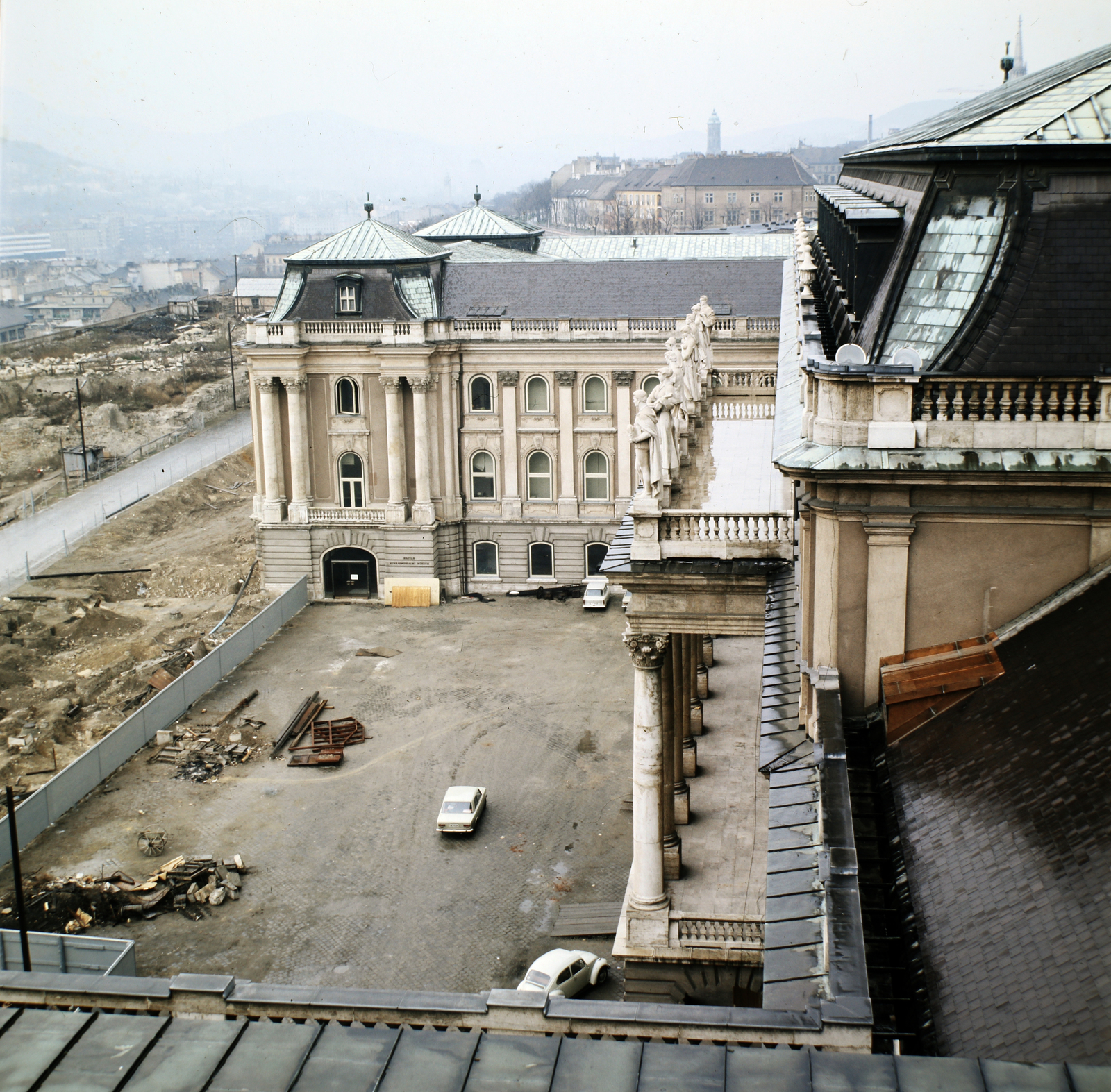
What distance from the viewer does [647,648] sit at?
2577cm

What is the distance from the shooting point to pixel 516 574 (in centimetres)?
6912

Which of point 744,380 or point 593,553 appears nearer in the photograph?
point 744,380

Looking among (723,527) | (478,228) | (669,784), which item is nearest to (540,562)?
(478,228)

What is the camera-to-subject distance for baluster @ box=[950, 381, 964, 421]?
1595cm

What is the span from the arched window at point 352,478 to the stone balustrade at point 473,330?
6.15m

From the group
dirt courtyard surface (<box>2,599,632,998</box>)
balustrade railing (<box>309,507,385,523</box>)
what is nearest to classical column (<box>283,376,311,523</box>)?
balustrade railing (<box>309,507,385,523</box>)

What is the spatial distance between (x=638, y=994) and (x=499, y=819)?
13449 millimetres

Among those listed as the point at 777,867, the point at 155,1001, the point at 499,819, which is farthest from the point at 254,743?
the point at 777,867

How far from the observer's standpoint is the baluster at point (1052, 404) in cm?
1567

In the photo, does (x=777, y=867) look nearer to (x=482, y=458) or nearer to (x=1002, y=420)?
(x=1002, y=420)

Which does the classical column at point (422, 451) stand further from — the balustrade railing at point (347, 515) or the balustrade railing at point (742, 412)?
the balustrade railing at point (742, 412)

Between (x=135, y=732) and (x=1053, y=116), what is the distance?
38.4 m

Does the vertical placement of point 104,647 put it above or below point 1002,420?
below

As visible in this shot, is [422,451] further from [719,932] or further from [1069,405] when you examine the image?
[1069,405]
